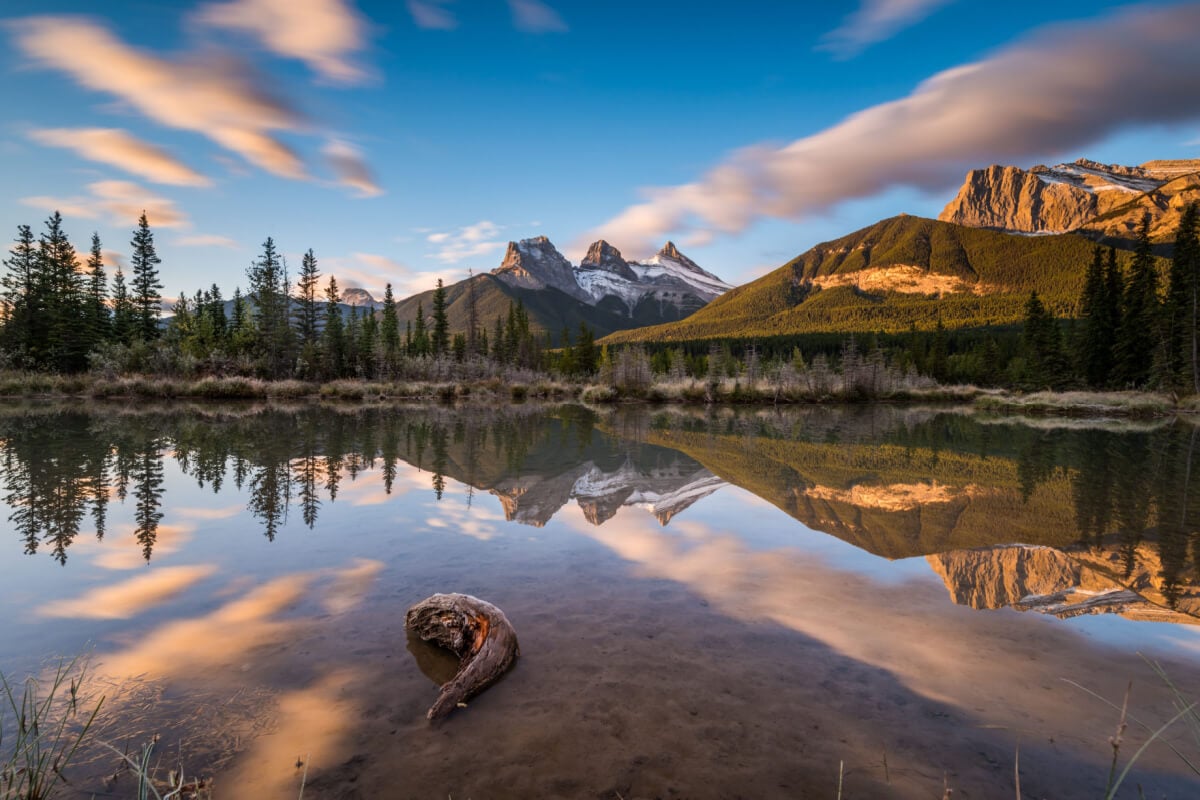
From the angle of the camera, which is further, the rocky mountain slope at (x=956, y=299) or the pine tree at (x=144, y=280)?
the rocky mountain slope at (x=956, y=299)

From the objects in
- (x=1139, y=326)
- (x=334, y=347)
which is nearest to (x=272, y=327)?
(x=334, y=347)

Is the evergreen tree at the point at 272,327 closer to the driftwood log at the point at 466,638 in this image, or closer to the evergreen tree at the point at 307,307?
the evergreen tree at the point at 307,307

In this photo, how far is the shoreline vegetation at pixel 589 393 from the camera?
32.2m

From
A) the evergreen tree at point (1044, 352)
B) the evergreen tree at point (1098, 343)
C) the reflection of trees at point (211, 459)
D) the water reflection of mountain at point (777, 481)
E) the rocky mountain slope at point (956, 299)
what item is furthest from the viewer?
the rocky mountain slope at point (956, 299)

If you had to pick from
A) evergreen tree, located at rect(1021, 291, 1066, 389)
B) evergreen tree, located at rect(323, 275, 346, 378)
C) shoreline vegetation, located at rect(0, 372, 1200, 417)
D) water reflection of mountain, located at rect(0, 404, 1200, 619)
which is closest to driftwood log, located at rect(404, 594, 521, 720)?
water reflection of mountain, located at rect(0, 404, 1200, 619)

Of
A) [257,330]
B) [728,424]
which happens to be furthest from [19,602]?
[257,330]

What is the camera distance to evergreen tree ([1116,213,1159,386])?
135ft

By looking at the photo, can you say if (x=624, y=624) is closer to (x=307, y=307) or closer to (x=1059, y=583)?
(x=1059, y=583)

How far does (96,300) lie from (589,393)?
38807mm

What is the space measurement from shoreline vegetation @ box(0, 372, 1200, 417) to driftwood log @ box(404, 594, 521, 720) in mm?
35616

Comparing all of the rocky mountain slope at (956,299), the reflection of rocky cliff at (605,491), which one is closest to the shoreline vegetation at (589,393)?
the reflection of rocky cliff at (605,491)

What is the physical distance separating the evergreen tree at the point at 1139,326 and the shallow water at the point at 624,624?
1717 inches

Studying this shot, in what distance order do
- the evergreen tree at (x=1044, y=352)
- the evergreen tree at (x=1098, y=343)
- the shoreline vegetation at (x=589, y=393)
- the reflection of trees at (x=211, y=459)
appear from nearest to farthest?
the reflection of trees at (x=211, y=459), the shoreline vegetation at (x=589, y=393), the evergreen tree at (x=1098, y=343), the evergreen tree at (x=1044, y=352)

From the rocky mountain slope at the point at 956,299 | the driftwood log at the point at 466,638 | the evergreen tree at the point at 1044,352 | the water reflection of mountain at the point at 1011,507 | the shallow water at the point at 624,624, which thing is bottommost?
the water reflection of mountain at the point at 1011,507
